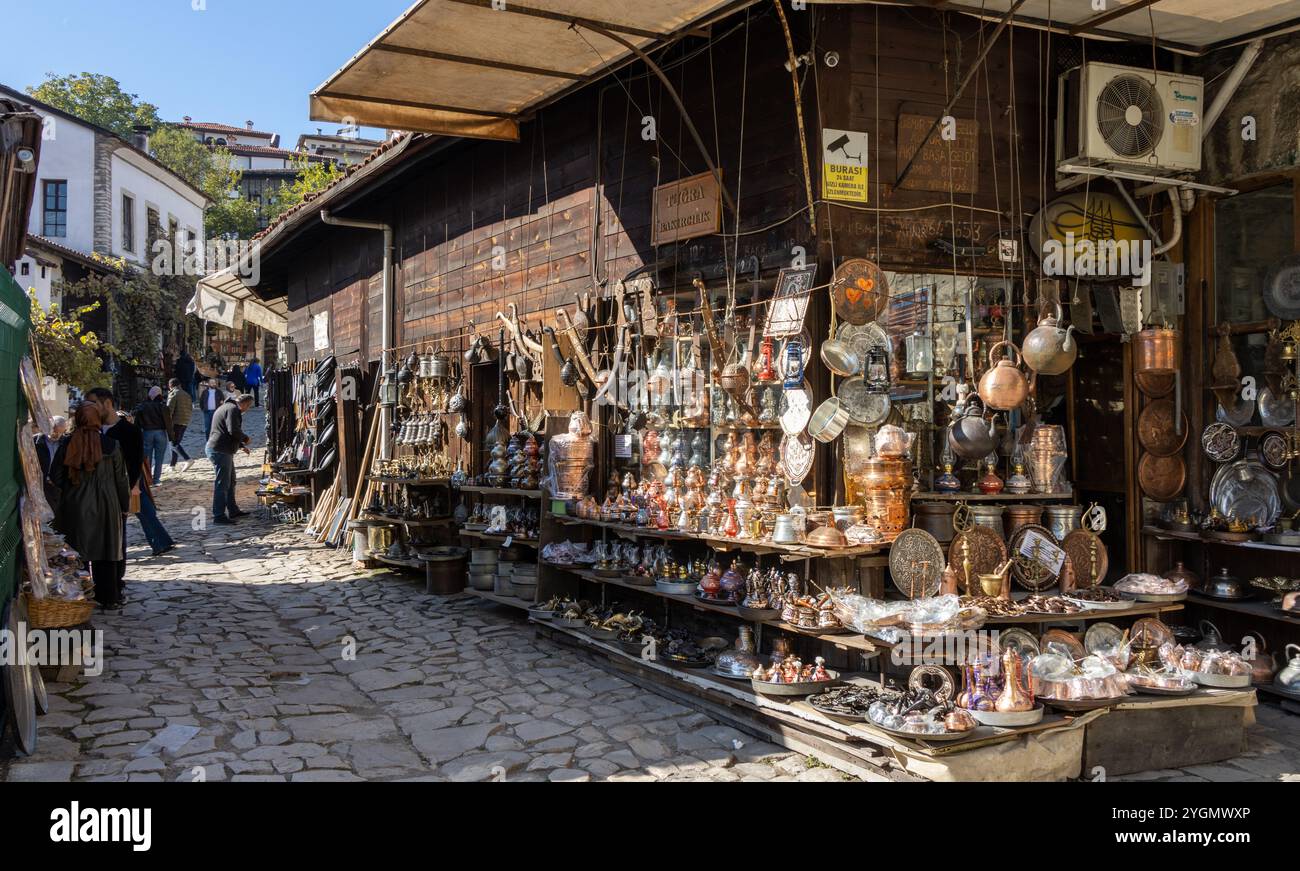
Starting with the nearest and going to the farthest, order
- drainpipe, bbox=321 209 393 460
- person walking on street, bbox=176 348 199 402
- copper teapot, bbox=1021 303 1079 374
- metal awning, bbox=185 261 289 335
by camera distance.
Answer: copper teapot, bbox=1021 303 1079 374 < drainpipe, bbox=321 209 393 460 < metal awning, bbox=185 261 289 335 < person walking on street, bbox=176 348 199 402

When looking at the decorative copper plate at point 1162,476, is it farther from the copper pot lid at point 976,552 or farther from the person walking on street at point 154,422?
the person walking on street at point 154,422

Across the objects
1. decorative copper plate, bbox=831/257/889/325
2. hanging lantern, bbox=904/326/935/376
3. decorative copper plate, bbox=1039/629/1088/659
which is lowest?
decorative copper plate, bbox=1039/629/1088/659

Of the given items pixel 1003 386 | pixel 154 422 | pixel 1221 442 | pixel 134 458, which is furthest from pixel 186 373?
pixel 1221 442

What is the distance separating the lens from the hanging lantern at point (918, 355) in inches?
231

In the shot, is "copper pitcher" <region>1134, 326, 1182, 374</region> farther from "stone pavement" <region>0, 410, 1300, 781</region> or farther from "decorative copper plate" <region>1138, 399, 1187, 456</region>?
"stone pavement" <region>0, 410, 1300, 781</region>

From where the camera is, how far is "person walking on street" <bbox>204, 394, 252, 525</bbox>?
534 inches

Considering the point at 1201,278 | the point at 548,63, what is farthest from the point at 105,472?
the point at 1201,278

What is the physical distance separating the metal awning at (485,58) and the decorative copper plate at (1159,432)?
13.0 feet

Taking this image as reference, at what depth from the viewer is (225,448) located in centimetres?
1370

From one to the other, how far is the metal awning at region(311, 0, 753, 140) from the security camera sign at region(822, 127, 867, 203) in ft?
3.42

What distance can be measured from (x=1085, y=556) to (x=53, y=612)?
20.9 feet

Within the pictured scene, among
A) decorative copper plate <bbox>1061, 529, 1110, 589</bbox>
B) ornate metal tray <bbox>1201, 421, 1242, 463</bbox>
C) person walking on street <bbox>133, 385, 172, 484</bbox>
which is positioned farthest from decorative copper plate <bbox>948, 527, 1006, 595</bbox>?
person walking on street <bbox>133, 385, 172, 484</bbox>
